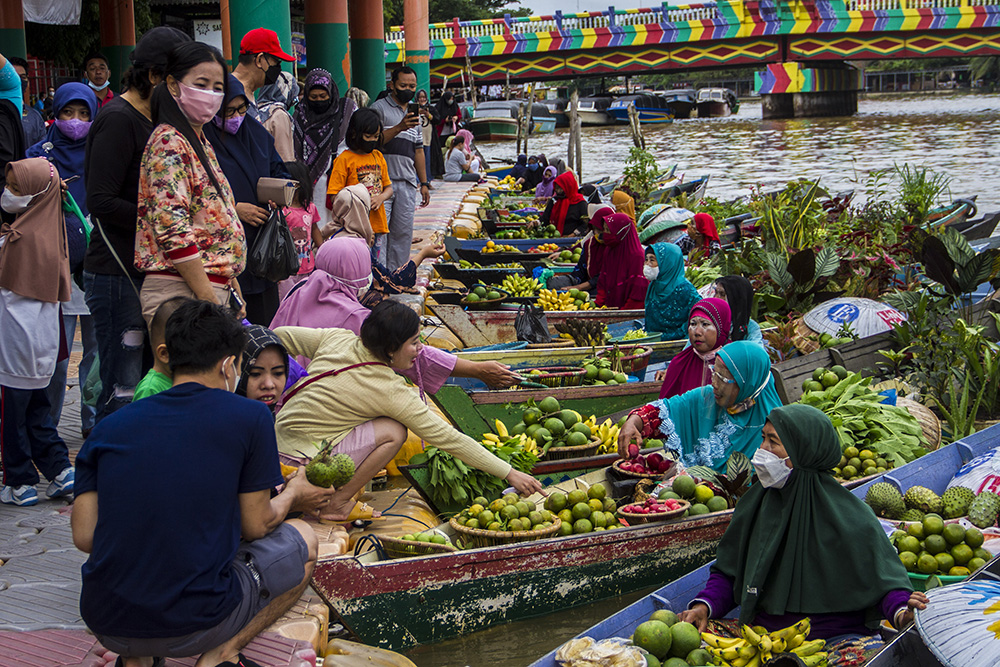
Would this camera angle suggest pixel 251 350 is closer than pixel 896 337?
Yes

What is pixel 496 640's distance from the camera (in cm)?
393

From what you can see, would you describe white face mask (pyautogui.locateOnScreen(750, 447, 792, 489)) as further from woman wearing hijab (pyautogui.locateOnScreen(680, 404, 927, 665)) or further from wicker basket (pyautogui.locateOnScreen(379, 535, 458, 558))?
wicker basket (pyautogui.locateOnScreen(379, 535, 458, 558))

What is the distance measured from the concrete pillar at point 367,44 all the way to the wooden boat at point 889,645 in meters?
12.2

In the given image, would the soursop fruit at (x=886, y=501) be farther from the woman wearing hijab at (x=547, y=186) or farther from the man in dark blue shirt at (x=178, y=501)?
the woman wearing hijab at (x=547, y=186)

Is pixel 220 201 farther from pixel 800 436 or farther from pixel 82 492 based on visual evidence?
pixel 800 436

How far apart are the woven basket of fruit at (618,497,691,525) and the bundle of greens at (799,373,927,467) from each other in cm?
116

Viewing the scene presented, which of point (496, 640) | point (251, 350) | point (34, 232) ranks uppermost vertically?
point (34, 232)

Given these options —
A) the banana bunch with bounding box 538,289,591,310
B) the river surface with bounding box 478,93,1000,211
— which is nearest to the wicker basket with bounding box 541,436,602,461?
the banana bunch with bounding box 538,289,591,310

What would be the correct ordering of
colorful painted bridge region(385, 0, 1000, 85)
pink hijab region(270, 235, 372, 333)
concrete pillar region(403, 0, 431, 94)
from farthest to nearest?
colorful painted bridge region(385, 0, 1000, 85)
concrete pillar region(403, 0, 431, 94)
pink hijab region(270, 235, 372, 333)

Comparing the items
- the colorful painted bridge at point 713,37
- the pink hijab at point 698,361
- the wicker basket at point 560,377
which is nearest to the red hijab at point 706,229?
the wicker basket at point 560,377

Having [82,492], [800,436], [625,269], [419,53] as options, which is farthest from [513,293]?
[419,53]

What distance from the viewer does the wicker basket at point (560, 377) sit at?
566cm

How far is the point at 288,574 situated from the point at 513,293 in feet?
18.6

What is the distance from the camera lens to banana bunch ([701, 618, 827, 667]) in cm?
298
